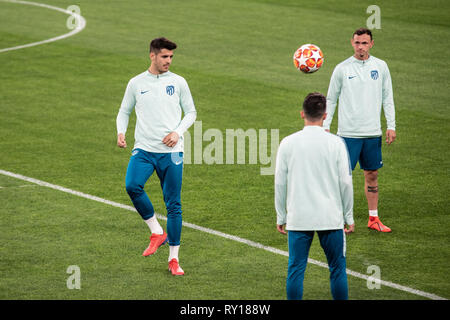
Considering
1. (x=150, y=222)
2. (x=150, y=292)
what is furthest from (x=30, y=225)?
(x=150, y=292)

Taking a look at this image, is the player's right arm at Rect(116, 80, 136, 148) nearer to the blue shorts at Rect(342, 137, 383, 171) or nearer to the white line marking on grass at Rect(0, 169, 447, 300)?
the white line marking on grass at Rect(0, 169, 447, 300)

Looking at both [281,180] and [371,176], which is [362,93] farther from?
[281,180]

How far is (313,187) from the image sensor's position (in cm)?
694

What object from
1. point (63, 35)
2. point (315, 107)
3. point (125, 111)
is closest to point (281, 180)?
point (315, 107)

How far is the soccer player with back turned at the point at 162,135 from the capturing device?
8828mm

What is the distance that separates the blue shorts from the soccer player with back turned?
7.90 feet

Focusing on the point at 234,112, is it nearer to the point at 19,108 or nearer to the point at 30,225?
the point at 19,108

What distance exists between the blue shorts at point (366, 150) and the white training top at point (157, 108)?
2.40 m

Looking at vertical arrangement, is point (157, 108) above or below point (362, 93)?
below

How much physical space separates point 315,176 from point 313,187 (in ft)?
0.33

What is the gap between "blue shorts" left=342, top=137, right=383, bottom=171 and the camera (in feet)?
33.4

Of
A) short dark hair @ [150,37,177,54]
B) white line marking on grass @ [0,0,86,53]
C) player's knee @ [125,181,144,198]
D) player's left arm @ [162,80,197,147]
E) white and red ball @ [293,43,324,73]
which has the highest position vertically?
white line marking on grass @ [0,0,86,53]

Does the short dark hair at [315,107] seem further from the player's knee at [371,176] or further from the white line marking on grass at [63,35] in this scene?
the white line marking on grass at [63,35]

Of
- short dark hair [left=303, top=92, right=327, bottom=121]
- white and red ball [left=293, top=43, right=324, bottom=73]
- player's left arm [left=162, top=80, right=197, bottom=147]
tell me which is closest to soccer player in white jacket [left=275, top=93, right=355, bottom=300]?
short dark hair [left=303, top=92, right=327, bottom=121]
